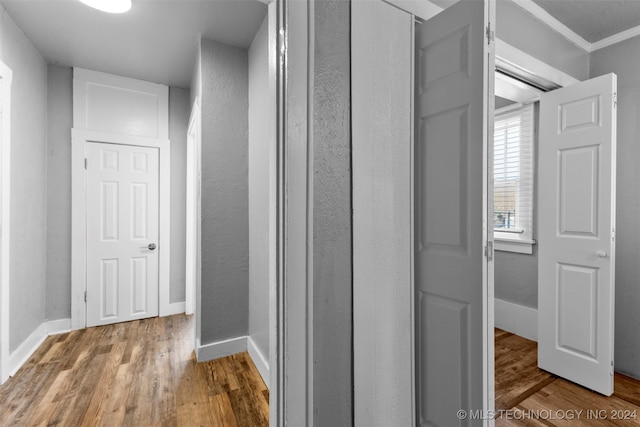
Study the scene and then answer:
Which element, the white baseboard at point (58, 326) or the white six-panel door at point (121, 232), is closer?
the white baseboard at point (58, 326)

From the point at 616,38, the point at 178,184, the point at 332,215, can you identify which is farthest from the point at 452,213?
the point at 178,184

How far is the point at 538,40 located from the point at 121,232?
13.1ft

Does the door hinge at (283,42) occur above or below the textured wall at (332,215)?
above

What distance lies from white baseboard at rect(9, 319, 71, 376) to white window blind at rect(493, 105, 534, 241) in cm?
Answer: 414

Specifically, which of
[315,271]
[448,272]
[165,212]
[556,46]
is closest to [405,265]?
[448,272]

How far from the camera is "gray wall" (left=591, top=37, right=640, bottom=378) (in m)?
2.17

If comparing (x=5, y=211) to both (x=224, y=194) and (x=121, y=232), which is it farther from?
(x=224, y=194)

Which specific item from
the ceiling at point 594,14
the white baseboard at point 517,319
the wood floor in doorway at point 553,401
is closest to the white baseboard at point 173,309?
the wood floor in doorway at point 553,401

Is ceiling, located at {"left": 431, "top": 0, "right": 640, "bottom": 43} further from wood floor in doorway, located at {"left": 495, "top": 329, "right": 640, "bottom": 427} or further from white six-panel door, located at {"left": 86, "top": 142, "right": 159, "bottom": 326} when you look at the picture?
A: white six-panel door, located at {"left": 86, "top": 142, "right": 159, "bottom": 326}

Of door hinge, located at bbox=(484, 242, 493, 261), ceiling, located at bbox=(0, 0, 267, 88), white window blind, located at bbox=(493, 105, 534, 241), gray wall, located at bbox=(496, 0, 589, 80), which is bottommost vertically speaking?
door hinge, located at bbox=(484, 242, 493, 261)

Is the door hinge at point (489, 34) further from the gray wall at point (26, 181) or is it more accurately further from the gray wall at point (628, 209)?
the gray wall at point (26, 181)

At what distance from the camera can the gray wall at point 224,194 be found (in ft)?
7.92

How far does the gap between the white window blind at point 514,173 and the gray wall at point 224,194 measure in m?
2.31

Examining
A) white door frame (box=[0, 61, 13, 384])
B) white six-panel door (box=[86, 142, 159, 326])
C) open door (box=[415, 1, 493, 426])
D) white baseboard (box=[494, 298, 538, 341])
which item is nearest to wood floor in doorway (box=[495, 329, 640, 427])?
white baseboard (box=[494, 298, 538, 341])
